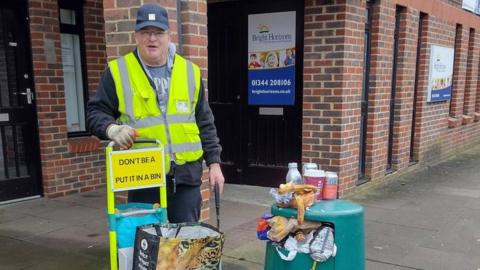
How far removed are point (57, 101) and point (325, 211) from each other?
441 cm

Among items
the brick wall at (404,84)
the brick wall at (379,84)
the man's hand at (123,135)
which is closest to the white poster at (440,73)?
the brick wall at (404,84)

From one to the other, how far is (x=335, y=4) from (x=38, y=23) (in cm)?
367

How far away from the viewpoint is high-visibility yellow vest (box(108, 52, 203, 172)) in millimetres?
2744

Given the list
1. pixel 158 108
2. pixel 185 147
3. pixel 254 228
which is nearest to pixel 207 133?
pixel 185 147

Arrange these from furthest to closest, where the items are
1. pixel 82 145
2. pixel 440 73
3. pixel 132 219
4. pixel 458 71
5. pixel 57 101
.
Answer: pixel 458 71
pixel 440 73
pixel 82 145
pixel 57 101
pixel 132 219

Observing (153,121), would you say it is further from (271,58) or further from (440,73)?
(440,73)

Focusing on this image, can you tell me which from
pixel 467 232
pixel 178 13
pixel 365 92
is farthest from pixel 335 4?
pixel 467 232

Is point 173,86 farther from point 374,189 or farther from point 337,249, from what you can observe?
point 374,189

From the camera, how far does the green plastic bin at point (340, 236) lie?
2.83m

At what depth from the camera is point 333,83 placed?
5871mm

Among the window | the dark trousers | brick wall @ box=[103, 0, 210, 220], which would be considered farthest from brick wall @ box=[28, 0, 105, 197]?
the dark trousers

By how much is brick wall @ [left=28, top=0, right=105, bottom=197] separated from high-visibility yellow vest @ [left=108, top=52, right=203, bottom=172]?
358cm

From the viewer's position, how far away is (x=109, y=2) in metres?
3.75

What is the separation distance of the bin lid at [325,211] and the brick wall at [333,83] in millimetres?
2967
